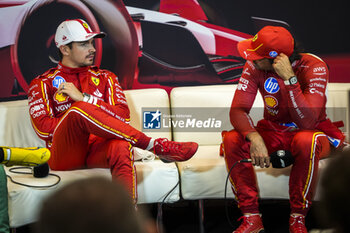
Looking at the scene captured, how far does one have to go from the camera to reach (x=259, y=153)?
259cm

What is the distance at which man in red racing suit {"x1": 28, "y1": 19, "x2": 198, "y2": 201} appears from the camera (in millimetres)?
2602

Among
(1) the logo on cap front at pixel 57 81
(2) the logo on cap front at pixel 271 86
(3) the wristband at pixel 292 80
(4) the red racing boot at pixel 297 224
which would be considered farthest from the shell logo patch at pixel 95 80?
(4) the red racing boot at pixel 297 224

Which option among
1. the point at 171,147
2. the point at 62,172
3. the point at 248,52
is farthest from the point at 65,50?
the point at 248,52

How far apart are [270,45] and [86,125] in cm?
114

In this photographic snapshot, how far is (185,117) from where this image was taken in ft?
11.0

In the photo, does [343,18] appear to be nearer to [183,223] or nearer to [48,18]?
[183,223]

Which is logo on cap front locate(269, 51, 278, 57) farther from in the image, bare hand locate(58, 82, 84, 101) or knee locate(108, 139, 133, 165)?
bare hand locate(58, 82, 84, 101)

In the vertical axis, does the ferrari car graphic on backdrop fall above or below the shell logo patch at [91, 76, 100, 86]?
above

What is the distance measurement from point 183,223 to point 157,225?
24 cm

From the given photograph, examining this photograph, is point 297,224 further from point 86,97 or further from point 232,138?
point 86,97

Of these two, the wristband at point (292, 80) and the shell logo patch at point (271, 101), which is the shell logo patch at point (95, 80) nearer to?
the shell logo patch at point (271, 101)

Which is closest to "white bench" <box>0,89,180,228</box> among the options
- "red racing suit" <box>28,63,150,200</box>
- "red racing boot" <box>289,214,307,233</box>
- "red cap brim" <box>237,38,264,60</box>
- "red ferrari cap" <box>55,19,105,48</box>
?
"red racing suit" <box>28,63,150,200</box>

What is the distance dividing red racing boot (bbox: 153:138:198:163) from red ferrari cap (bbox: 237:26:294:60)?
64 cm

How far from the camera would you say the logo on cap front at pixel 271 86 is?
2.76 meters
